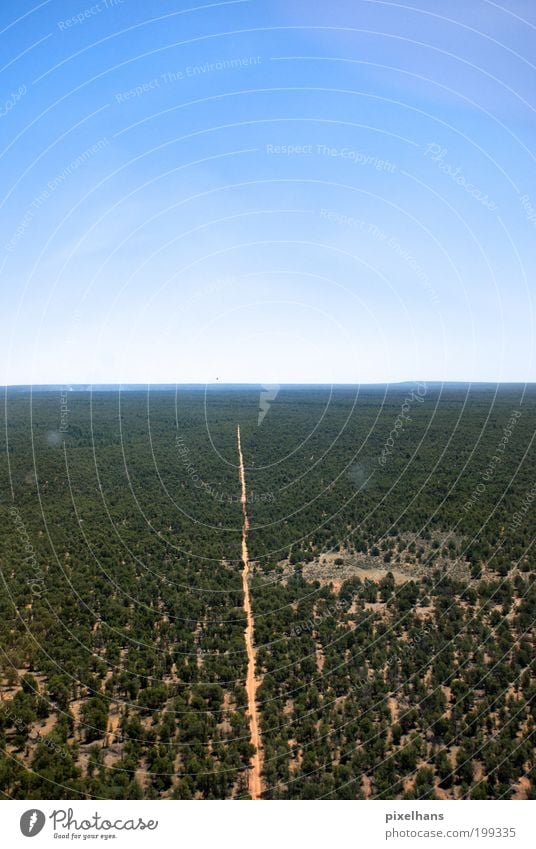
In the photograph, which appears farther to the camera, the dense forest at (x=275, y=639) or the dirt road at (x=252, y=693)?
the dense forest at (x=275, y=639)

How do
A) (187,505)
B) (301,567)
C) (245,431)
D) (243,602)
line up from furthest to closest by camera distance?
1. (245,431)
2. (187,505)
3. (301,567)
4. (243,602)

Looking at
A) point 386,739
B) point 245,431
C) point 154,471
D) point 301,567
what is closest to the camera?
point 386,739

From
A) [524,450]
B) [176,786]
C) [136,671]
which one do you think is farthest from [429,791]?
[524,450]

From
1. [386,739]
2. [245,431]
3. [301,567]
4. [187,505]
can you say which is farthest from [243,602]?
[245,431]

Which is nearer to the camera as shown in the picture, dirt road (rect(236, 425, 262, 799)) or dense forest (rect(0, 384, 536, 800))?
dirt road (rect(236, 425, 262, 799))

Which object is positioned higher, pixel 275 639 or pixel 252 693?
pixel 275 639

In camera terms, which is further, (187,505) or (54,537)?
(187,505)

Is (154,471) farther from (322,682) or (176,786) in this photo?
(176,786)

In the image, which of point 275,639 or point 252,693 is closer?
point 252,693
